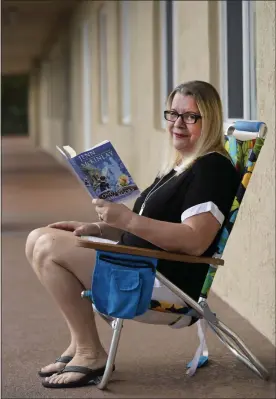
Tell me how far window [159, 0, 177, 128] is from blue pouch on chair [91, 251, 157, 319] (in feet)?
14.5

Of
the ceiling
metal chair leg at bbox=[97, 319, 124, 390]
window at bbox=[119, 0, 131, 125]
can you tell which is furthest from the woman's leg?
window at bbox=[119, 0, 131, 125]

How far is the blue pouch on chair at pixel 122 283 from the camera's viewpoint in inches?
126

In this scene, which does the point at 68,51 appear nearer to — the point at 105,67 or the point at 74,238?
the point at 105,67

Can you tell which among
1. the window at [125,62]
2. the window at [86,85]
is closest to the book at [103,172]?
the window at [125,62]

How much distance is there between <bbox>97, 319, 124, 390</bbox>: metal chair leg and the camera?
10.9ft

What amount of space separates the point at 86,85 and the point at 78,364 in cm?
1272

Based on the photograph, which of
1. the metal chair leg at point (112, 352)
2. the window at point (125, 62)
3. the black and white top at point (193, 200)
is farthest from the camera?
the window at point (125, 62)

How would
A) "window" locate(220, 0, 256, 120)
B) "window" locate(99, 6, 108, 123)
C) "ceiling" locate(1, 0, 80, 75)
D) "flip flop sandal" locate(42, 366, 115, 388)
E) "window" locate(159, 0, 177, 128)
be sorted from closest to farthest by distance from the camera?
1. "flip flop sandal" locate(42, 366, 115, 388)
2. "window" locate(220, 0, 256, 120)
3. "window" locate(159, 0, 177, 128)
4. "window" locate(99, 6, 108, 123)
5. "ceiling" locate(1, 0, 80, 75)

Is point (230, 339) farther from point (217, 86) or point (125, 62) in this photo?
point (125, 62)

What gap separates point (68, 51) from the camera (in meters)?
20.5

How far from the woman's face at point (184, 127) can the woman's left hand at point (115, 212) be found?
382 millimetres

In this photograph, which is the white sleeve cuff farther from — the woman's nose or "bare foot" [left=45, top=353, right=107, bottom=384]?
"bare foot" [left=45, top=353, right=107, bottom=384]

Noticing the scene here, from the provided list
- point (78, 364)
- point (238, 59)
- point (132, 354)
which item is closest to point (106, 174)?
point (78, 364)

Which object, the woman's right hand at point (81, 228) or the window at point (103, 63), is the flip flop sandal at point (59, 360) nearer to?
the woman's right hand at point (81, 228)
